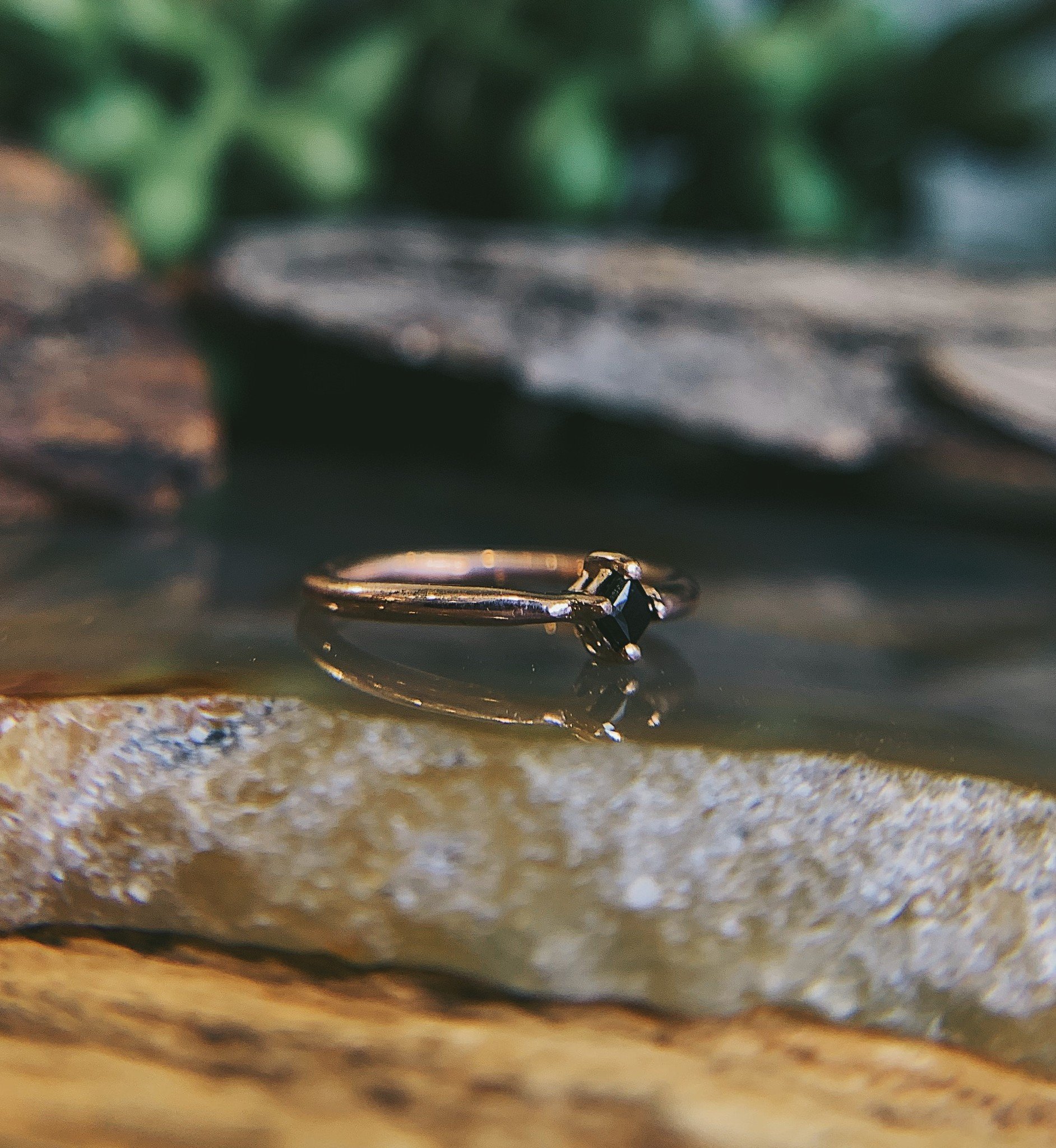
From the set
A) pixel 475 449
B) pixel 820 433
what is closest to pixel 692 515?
pixel 820 433

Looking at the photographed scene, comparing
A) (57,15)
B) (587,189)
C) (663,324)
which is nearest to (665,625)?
(663,324)

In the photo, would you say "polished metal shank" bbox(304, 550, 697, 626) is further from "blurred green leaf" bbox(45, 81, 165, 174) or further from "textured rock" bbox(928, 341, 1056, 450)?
"blurred green leaf" bbox(45, 81, 165, 174)

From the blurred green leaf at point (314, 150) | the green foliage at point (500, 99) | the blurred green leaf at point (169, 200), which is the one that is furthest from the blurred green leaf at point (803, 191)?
the blurred green leaf at point (169, 200)

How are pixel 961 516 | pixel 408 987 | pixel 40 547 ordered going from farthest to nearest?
pixel 961 516, pixel 40 547, pixel 408 987

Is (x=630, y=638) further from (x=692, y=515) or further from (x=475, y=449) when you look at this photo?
(x=475, y=449)

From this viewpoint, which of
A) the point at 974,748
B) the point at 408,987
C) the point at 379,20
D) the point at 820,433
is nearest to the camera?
the point at 408,987
